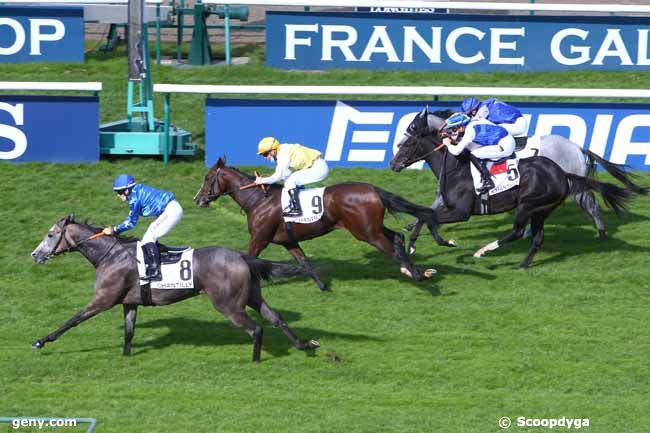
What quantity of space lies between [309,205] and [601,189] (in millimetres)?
3328

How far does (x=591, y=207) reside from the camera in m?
14.4

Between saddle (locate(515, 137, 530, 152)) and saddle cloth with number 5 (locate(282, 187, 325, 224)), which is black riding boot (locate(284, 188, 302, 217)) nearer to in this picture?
saddle cloth with number 5 (locate(282, 187, 325, 224))

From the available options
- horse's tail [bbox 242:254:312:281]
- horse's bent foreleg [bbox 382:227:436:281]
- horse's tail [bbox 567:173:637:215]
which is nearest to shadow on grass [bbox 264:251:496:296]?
horse's bent foreleg [bbox 382:227:436:281]

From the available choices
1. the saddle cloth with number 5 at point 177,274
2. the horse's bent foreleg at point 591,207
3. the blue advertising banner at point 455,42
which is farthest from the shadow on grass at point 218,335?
the blue advertising banner at point 455,42

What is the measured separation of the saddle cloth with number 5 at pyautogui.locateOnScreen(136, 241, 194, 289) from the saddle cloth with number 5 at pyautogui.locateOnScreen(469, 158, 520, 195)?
3.96m

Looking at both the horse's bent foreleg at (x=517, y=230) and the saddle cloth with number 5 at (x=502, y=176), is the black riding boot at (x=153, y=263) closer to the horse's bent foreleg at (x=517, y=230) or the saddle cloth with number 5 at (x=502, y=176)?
the saddle cloth with number 5 at (x=502, y=176)

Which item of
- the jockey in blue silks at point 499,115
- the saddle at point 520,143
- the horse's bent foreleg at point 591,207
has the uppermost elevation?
the jockey in blue silks at point 499,115

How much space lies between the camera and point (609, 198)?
13.6 metres

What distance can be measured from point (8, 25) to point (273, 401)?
12.4 m

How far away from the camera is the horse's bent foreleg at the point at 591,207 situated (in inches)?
566

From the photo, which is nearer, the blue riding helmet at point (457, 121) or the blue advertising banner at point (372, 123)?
the blue riding helmet at point (457, 121)

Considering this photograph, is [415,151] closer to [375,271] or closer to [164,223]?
[375,271]

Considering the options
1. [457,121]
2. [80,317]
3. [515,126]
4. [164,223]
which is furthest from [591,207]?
[80,317]

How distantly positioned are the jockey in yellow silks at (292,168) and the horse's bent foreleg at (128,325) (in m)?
2.30
